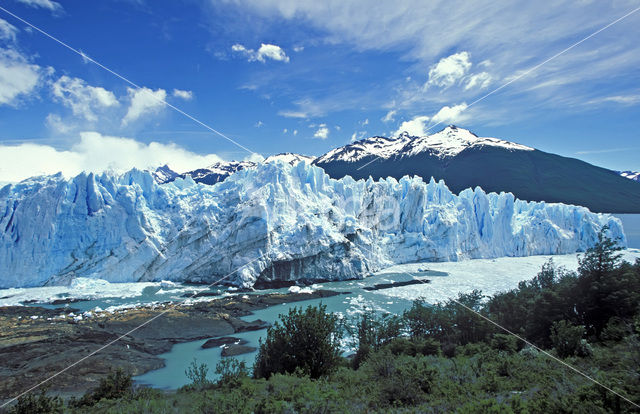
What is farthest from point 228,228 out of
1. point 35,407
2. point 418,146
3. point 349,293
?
point 418,146

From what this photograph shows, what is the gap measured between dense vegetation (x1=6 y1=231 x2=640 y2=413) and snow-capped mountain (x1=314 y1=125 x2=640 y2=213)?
51.5m

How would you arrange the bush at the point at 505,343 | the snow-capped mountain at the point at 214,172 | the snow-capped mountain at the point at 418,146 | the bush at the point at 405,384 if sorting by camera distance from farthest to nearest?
the snow-capped mountain at the point at 214,172 → the snow-capped mountain at the point at 418,146 → the bush at the point at 505,343 → the bush at the point at 405,384

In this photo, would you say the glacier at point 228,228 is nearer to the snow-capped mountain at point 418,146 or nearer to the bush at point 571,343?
the bush at point 571,343

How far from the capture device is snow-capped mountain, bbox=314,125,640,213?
6819cm

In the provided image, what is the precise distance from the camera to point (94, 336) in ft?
51.0

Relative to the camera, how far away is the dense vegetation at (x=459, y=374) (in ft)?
14.5

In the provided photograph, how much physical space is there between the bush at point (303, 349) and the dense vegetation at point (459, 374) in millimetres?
24

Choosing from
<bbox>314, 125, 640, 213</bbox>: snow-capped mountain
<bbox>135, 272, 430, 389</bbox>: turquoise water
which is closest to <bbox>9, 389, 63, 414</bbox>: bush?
<bbox>135, 272, 430, 389</bbox>: turquoise water

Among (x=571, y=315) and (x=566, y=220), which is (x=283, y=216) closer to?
(x=571, y=315)

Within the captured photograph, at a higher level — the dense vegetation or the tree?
the tree

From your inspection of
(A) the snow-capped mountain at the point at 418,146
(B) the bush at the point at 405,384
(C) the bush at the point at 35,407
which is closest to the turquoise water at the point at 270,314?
(C) the bush at the point at 35,407

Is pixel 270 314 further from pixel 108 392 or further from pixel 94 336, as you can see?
pixel 108 392

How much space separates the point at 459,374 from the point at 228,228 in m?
26.4

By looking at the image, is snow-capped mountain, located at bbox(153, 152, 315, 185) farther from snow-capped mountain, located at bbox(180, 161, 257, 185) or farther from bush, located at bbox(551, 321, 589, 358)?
bush, located at bbox(551, 321, 589, 358)
